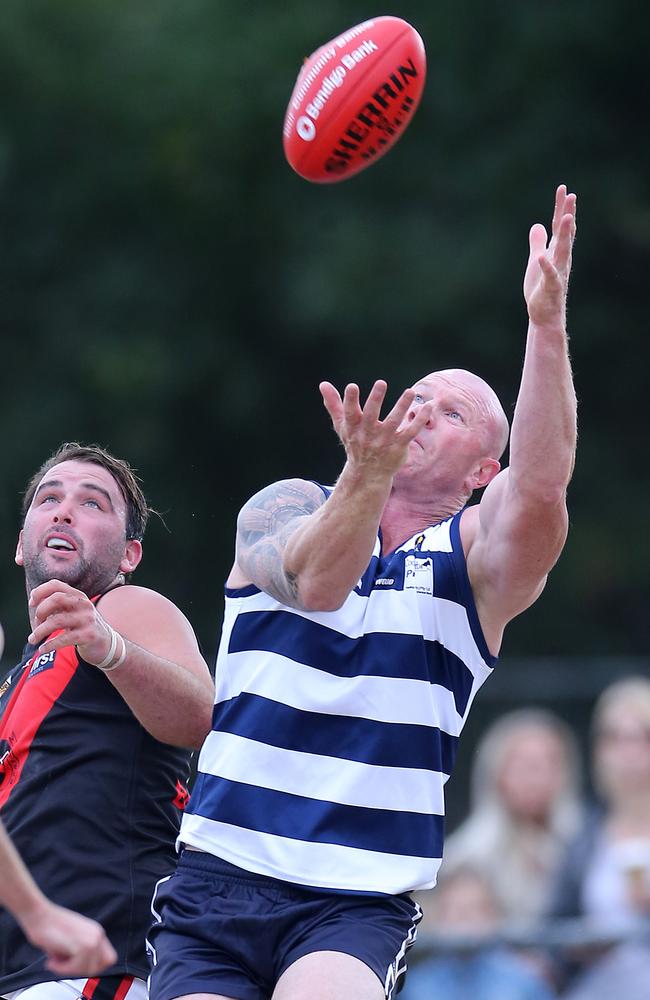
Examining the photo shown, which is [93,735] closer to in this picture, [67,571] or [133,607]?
[133,607]

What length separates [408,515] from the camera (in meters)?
4.38

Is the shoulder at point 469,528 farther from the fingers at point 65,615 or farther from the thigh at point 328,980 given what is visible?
the thigh at point 328,980

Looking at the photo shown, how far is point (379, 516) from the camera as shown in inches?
150

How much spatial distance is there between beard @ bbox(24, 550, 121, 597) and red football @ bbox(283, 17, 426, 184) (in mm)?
1470

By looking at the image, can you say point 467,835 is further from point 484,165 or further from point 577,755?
point 484,165

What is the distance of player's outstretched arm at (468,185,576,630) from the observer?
12.8 feet

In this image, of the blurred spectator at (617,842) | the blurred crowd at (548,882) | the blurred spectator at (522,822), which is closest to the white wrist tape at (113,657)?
the blurred crowd at (548,882)

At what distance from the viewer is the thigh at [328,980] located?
3.62 meters

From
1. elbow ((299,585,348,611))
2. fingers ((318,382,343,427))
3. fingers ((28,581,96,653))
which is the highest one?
fingers ((318,382,343,427))

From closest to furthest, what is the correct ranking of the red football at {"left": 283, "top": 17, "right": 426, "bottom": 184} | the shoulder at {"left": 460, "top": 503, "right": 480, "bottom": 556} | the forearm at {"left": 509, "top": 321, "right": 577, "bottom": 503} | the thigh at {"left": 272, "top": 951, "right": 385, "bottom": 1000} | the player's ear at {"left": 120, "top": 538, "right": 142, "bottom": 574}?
the thigh at {"left": 272, "top": 951, "right": 385, "bottom": 1000}, the forearm at {"left": 509, "top": 321, "right": 577, "bottom": 503}, the shoulder at {"left": 460, "top": 503, "right": 480, "bottom": 556}, the player's ear at {"left": 120, "top": 538, "right": 142, "bottom": 574}, the red football at {"left": 283, "top": 17, "right": 426, "bottom": 184}

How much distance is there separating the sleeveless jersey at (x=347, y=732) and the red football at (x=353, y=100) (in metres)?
1.52

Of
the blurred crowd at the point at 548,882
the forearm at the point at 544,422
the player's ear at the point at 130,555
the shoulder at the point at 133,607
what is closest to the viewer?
the forearm at the point at 544,422

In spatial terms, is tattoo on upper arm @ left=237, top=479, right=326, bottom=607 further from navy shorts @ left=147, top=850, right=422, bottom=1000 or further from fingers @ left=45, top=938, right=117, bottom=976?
fingers @ left=45, top=938, right=117, bottom=976

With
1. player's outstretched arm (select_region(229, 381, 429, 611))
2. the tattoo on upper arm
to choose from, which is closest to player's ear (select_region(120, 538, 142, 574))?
the tattoo on upper arm
